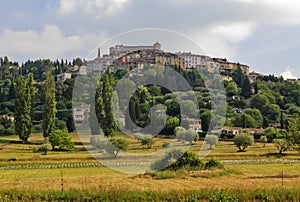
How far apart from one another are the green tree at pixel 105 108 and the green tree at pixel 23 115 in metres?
8.49

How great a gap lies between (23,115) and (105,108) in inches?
388

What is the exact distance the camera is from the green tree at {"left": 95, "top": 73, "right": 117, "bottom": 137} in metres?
45.3

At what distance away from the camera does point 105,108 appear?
154 feet

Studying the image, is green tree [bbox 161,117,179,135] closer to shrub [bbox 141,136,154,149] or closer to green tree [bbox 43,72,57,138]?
shrub [bbox 141,136,154,149]

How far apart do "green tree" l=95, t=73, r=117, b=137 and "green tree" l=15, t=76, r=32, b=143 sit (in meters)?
8.49

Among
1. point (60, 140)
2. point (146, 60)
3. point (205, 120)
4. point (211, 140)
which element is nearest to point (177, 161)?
point (146, 60)

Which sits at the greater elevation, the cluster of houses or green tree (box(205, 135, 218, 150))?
the cluster of houses

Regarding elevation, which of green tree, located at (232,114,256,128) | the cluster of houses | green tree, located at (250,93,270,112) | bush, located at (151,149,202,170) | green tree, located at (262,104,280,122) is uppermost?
the cluster of houses

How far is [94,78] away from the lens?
58.7 meters

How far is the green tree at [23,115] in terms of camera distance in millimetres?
47750

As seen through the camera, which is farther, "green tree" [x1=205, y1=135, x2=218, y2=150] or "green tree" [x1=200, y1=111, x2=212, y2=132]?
"green tree" [x1=200, y1=111, x2=212, y2=132]

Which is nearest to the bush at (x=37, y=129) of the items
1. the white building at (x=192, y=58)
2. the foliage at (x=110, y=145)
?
the white building at (x=192, y=58)

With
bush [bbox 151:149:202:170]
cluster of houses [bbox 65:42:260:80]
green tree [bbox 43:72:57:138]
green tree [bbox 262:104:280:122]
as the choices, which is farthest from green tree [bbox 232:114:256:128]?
bush [bbox 151:149:202:170]

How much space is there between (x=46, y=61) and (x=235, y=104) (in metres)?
102
